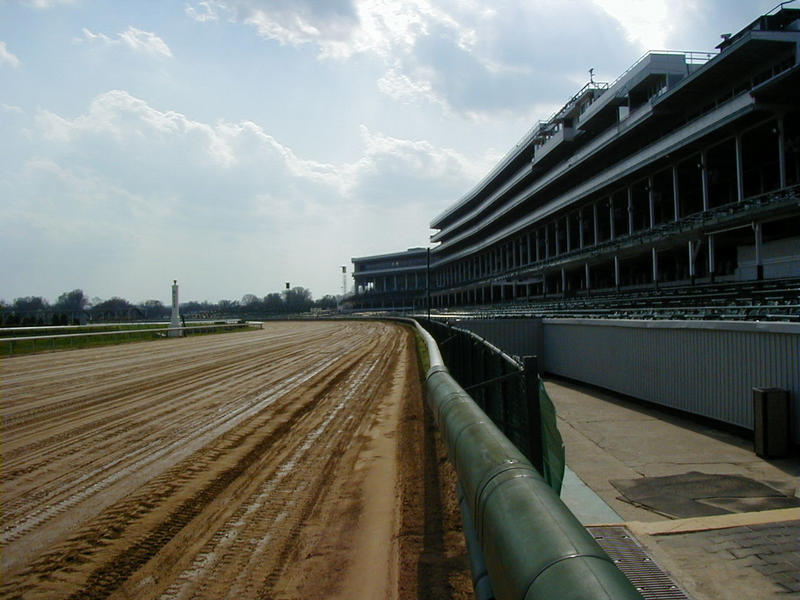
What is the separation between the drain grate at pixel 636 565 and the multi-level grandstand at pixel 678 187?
21.7 ft

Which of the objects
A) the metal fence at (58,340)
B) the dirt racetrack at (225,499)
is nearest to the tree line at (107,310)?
the metal fence at (58,340)

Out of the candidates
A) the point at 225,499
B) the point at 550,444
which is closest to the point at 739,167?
the point at 550,444

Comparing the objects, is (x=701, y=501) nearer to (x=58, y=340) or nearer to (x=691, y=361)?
(x=691, y=361)

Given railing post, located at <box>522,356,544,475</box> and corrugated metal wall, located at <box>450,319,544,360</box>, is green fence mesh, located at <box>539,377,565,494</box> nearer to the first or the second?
railing post, located at <box>522,356,544,475</box>

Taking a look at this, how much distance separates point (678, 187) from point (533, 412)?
3757 cm

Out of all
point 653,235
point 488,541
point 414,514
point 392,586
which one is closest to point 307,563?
point 392,586

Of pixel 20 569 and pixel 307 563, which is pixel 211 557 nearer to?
pixel 307 563

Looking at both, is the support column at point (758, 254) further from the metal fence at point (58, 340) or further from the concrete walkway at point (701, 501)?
the metal fence at point (58, 340)

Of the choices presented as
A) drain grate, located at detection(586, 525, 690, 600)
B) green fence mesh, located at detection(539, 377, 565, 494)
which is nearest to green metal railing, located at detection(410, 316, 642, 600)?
green fence mesh, located at detection(539, 377, 565, 494)

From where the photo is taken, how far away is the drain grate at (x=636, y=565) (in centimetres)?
446

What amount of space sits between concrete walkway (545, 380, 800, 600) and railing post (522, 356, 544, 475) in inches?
63.7

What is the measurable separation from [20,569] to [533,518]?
448 centimetres

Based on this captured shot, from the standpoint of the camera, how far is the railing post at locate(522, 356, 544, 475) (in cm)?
460

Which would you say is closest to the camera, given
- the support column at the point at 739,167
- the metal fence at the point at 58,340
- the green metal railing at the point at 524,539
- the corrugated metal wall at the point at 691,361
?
the green metal railing at the point at 524,539
